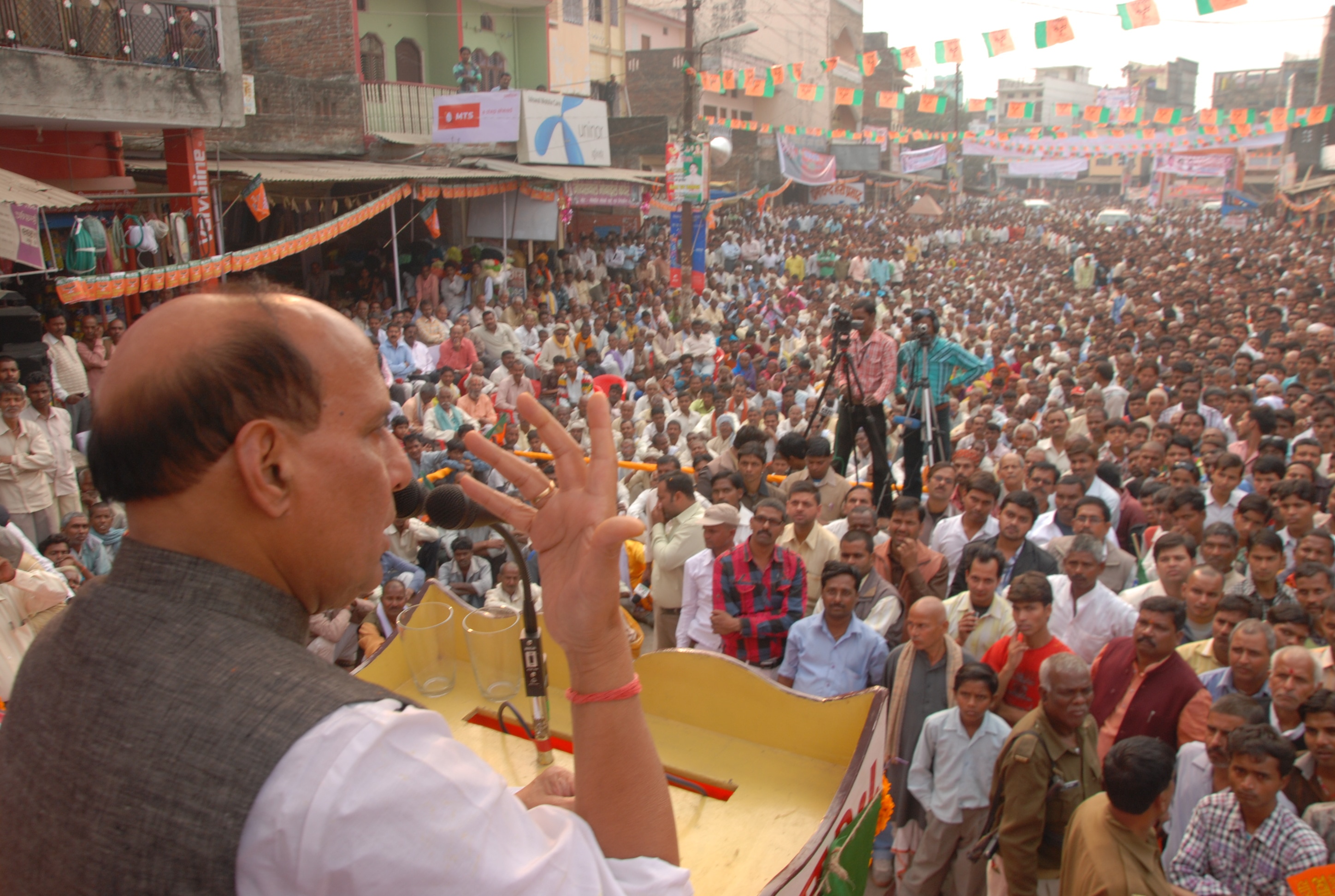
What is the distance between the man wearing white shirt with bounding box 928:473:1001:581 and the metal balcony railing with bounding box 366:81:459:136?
12.9 m

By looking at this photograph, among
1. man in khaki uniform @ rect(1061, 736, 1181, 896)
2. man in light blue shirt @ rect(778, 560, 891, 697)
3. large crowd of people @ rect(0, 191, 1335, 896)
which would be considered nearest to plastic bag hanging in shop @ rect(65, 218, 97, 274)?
large crowd of people @ rect(0, 191, 1335, 896)

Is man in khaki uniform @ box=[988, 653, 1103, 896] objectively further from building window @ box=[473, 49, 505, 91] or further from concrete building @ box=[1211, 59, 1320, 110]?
concrete building @ box=[1211, 59, 1320, 110]

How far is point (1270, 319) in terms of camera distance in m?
12.4

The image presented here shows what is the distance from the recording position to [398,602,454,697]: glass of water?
8.05 ft

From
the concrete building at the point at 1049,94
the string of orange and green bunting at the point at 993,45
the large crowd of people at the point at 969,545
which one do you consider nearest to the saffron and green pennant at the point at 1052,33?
the string of orange and green bunting at the point at 993,45

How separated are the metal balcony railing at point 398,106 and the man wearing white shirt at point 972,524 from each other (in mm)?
12921

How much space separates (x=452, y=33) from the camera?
1847cm

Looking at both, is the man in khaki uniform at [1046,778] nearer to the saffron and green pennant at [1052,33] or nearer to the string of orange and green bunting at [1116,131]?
the saffron and green pennant at [1052,33]

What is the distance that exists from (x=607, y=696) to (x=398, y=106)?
653 inches

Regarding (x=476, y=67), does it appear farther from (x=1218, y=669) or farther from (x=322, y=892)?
(x=322, y=892)

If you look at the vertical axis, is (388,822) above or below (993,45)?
below

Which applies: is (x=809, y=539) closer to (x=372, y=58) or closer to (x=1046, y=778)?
(x=1046, y=778)

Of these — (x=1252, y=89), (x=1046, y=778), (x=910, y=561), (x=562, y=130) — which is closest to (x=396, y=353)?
(x=562, y=130)

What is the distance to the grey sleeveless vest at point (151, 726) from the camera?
0.73 metres
